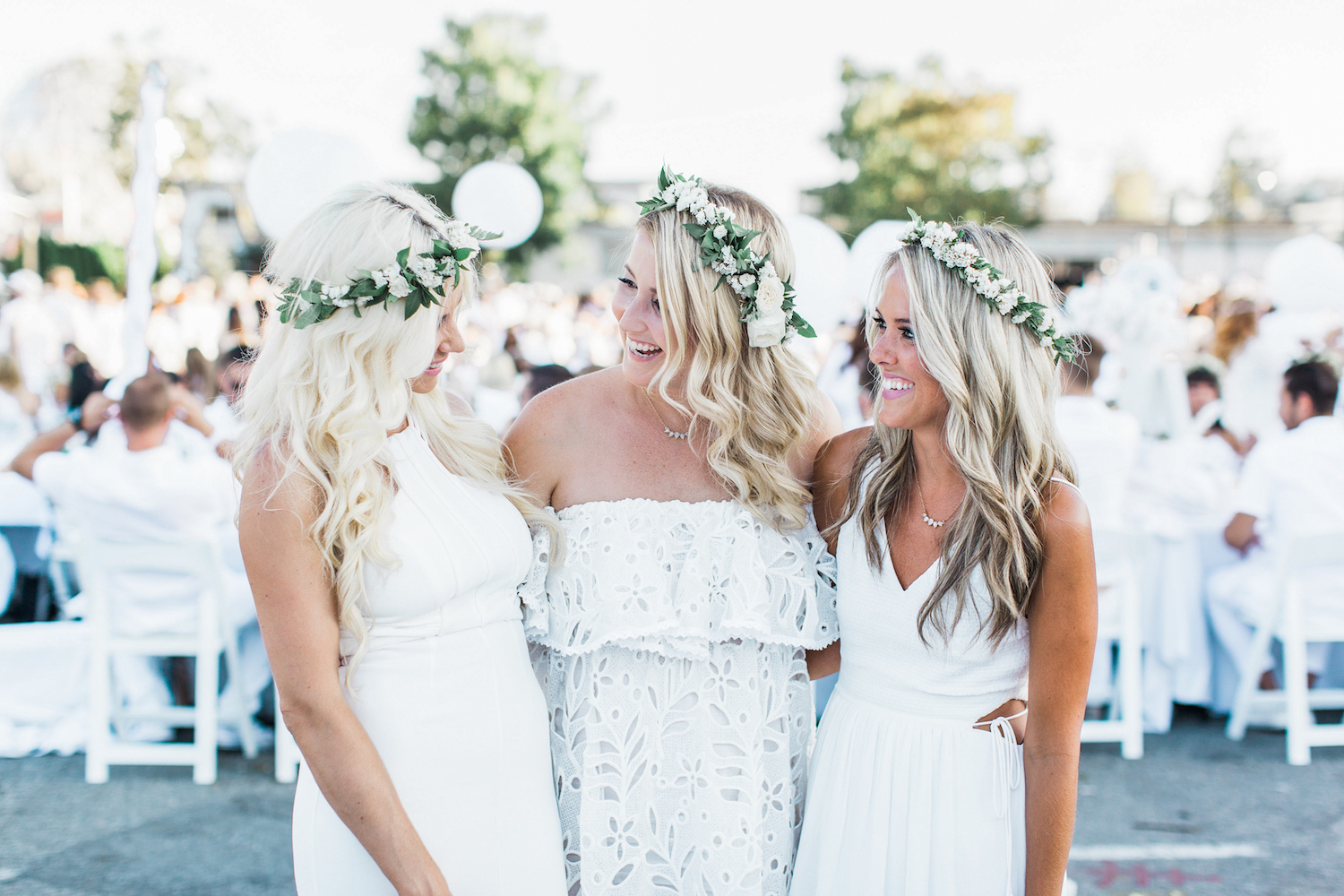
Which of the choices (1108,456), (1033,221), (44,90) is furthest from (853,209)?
(44,90)

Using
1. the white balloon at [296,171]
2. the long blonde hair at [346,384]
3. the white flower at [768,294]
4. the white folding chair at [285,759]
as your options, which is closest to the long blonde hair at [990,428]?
the white flower at [768,294]

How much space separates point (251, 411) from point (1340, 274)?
32.8ft

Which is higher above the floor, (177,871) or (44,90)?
(44,90)

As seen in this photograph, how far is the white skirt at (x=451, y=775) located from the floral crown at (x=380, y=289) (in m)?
0.65

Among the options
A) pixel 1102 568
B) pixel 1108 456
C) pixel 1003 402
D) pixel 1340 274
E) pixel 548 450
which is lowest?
pixel 1102 568

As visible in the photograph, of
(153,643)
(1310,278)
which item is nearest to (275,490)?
(153,643)

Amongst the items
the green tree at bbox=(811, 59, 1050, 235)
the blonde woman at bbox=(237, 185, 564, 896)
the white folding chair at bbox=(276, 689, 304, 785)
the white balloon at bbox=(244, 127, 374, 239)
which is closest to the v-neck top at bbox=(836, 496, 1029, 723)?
the blonde woman at bbox=(237, 185, 564, 896)

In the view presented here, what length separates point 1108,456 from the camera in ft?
16.5

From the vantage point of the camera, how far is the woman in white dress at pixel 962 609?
6.27 ft

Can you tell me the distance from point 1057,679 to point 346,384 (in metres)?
1.48

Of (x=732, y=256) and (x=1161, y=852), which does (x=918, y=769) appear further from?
(x=1161, y=852)

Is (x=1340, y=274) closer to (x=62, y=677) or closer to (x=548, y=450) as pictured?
(x=548, y=450)

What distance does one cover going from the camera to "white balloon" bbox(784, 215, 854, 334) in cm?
554

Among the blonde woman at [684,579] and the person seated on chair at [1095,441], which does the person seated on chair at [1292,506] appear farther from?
the blonde woman at [684,579]
